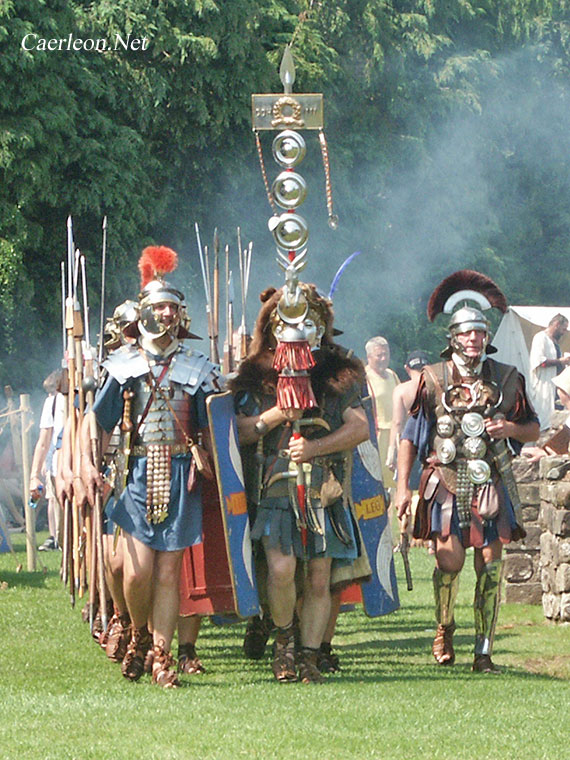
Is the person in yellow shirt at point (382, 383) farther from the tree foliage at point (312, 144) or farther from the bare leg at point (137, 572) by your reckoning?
the tree foliage at point (312, 144)

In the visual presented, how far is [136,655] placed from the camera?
7.20m

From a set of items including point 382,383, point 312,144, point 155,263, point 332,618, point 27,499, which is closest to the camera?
point 332,618

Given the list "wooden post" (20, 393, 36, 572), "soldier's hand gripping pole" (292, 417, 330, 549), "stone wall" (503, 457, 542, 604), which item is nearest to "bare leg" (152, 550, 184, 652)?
"soldier's hand gripping pole" (292, 417, 330, 549)

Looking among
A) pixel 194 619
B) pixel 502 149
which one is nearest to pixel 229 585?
pixel 194 619

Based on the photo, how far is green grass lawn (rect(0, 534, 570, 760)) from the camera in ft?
18.2

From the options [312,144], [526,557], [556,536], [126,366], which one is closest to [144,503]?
[126,366]

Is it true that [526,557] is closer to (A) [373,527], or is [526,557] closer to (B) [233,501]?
(A) [373,527]

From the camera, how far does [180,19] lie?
22.6 metres

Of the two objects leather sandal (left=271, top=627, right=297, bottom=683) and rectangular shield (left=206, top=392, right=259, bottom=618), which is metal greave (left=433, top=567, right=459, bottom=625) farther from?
rectangular shield (left=206, top=392, right=259, bottom=618)

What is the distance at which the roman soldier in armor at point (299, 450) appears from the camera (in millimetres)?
7000

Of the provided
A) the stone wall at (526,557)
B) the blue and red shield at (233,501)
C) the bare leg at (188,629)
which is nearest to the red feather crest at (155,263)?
the blue and red shield at (233,501)

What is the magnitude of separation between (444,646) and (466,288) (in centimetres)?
175

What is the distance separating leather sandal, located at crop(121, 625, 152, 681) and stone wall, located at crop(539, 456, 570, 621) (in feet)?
9.55

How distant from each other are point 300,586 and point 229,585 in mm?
528
